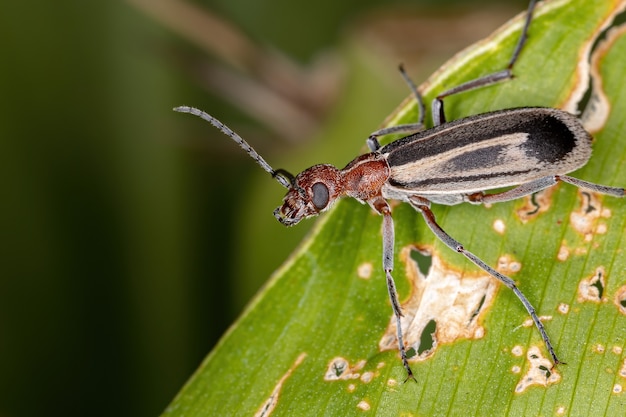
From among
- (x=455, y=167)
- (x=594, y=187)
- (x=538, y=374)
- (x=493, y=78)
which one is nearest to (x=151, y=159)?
(x=455, y=167)

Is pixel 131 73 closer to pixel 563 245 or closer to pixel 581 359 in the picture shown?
pixel 563 245

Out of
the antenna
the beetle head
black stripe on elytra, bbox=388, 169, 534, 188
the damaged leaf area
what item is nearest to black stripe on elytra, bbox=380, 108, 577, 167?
black stripe on elytra, bbox=388, 169, 534, 188

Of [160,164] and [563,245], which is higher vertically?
[160,164]

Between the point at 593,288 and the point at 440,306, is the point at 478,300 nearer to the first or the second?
the point at 440,306

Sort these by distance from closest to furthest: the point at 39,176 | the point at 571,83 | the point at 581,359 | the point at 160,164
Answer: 1. the point at 581,359
2. the point at 571,83
3. the point at 39,176
4. the point at 160,164

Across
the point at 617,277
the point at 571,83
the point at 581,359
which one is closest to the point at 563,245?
the point at 617,277

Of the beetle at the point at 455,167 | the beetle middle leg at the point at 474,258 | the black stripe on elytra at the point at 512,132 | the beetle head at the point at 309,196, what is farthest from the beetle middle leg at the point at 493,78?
the beetle head at the point at 309,196
